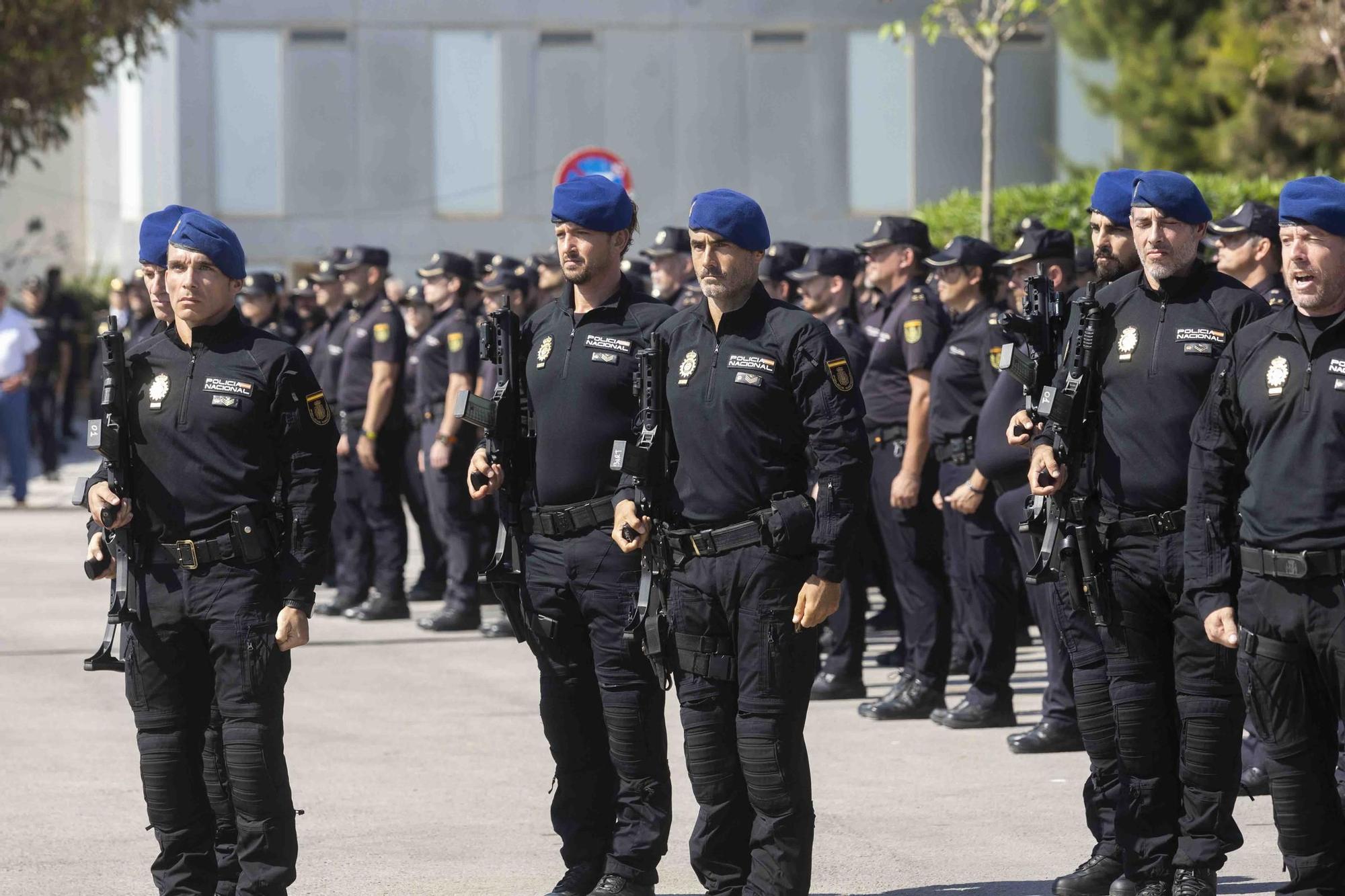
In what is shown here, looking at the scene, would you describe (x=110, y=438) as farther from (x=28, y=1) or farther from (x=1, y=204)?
(x=1, y=204)

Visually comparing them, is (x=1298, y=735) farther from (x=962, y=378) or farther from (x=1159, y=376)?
(x=962, y=378)

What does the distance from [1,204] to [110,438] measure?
33816 mm

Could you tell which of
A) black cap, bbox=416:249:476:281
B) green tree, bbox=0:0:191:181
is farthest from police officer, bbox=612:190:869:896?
green tree, bbox=0:0:191:181

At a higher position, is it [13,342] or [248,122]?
[248,122]

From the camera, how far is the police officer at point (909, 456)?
31.7ft

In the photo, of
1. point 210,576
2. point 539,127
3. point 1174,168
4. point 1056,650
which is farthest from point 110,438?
point 539,127

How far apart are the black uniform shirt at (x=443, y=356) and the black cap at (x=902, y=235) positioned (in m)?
3.00

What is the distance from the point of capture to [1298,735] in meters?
5.36

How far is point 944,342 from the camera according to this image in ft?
31.7

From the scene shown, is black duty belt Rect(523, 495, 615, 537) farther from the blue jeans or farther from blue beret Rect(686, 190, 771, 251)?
the blue jeans

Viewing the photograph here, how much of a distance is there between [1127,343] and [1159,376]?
0.16 metres

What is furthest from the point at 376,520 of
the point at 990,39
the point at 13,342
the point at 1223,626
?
the point at 990,39

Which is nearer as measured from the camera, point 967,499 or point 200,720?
point 200,720

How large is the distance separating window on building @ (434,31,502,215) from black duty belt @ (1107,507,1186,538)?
21.5 m
